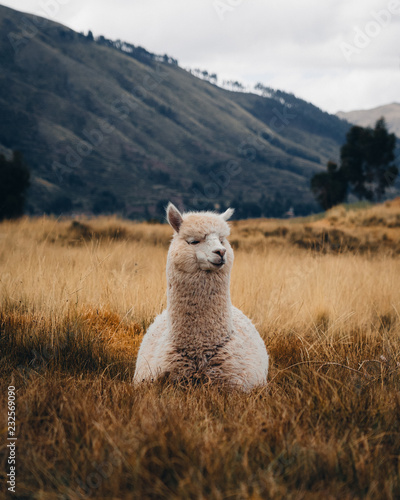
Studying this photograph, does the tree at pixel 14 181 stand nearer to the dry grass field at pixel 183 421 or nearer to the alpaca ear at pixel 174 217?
the dry grass field at pixel 183 421

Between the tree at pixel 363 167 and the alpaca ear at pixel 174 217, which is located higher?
the tree at pixel 363 167

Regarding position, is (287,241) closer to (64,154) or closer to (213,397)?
(213,397)

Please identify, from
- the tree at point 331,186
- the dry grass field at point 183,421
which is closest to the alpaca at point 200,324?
the dry grass field at point 183,421

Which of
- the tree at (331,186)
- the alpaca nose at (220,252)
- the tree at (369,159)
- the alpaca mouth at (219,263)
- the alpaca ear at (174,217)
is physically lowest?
the alpaca mouth at (219,263)

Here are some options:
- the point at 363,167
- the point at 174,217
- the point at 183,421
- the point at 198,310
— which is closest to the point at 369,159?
the point at 363,167

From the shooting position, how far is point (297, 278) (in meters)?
6.24

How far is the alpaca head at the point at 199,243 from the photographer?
268 centimetres

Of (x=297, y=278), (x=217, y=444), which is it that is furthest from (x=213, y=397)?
(x=297, y=278)

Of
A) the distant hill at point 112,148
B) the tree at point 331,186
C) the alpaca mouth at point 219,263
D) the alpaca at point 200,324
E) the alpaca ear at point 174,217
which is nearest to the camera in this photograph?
the alpaca mouth at point 219,263

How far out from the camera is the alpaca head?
2.68 m

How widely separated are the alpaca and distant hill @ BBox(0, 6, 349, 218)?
10064 cm

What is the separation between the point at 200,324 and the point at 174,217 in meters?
0.79

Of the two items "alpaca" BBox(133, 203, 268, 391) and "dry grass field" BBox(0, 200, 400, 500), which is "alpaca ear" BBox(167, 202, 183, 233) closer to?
"alpaca" BBox(133, 203, 268, 391)

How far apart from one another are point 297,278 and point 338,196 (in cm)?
4313
